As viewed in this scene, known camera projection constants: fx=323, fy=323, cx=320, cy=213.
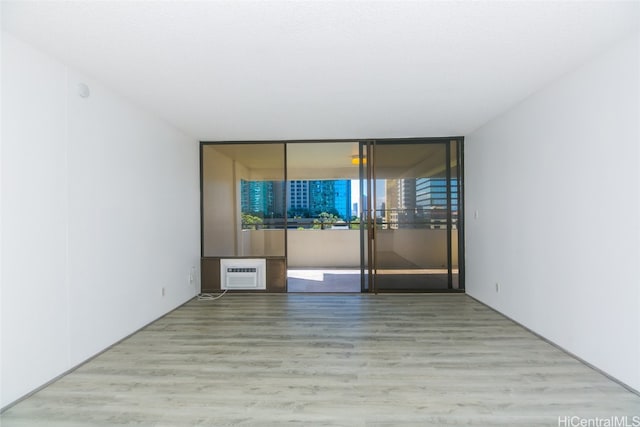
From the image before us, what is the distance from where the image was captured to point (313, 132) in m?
4.60

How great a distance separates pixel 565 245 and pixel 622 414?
1.33m

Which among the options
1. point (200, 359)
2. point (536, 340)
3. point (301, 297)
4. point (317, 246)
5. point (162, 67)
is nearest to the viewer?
point (162, 67)

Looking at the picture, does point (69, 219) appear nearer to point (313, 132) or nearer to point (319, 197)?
point (313, 132)

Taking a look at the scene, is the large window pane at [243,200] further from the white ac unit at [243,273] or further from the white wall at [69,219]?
the white wall at [69,219]

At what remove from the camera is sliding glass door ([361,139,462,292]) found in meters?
5.03

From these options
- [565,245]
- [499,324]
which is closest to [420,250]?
[499,324]

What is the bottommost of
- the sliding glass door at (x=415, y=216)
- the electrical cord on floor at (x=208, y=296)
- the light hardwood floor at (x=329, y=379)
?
the light hardwood floor at (x=329, y=379)

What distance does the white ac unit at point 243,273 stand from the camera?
5082 mm

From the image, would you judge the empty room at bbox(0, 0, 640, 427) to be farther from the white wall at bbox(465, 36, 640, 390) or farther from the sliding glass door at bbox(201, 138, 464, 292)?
the sliding glass door at bbox(201, 138, 464, 292)

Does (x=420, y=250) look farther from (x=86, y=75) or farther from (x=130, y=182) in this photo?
(x=86, y=75)

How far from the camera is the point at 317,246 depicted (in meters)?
7.81

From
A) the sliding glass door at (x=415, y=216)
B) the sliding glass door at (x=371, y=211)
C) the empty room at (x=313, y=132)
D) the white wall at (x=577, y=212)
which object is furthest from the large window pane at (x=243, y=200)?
the white wall at (x=577, y=212)

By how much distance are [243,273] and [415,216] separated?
2.85 m

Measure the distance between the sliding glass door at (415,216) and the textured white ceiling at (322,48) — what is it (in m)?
1.44
